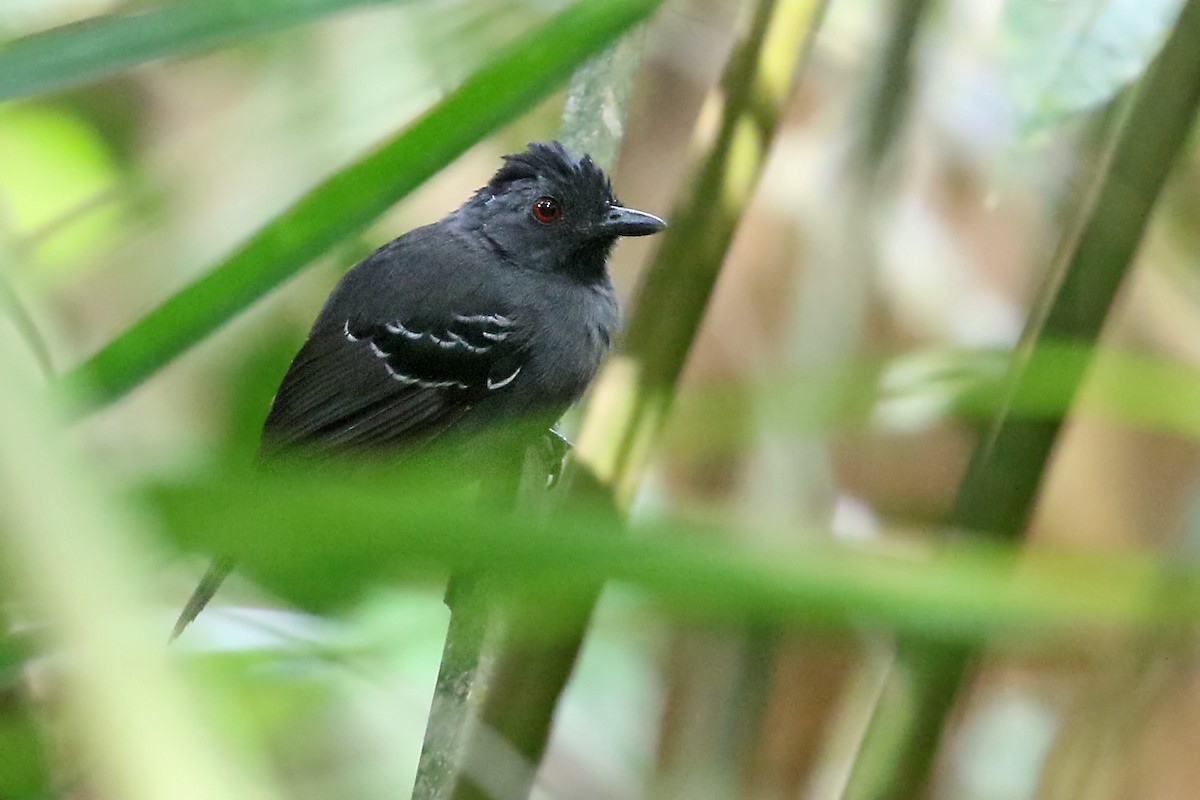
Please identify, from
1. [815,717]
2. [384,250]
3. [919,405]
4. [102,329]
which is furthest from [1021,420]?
[102,329]

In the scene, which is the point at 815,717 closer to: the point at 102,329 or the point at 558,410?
the point at 558,410

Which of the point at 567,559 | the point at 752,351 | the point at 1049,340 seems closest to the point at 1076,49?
the point at 1049,340

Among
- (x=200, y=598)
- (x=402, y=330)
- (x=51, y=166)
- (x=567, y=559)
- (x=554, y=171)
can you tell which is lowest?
(x=200, y=598)

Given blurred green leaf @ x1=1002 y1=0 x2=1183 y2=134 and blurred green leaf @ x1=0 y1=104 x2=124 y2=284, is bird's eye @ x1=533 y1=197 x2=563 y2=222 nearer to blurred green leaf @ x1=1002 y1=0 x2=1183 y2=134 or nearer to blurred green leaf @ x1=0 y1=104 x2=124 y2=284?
blurred green leaf @ x1=0 y1=104 x2=124 y2=284

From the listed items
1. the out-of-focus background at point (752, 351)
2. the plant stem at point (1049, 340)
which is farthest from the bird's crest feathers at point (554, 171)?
the plant stem at point (1049, 340)

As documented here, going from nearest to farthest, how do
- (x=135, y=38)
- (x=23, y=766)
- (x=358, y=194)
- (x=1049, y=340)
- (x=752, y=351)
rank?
(x=135, y=38), (x=358, y=194), (x=23, y=766), (x=1049, y=340), (x=752, y=351)

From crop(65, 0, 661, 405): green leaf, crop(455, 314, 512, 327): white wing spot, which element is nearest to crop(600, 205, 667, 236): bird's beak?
crop(455, 314, 512, 327): white wing spot

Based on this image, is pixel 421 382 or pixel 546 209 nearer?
pixel 421 382

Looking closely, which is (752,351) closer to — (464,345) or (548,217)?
(548,217)
